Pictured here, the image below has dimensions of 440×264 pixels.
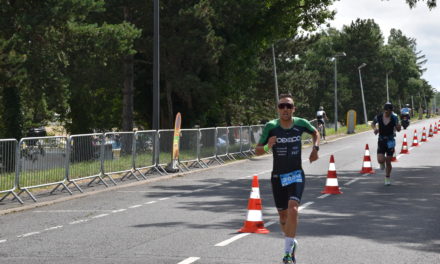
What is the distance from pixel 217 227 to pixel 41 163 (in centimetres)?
606

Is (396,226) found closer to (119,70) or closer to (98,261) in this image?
(98,261)

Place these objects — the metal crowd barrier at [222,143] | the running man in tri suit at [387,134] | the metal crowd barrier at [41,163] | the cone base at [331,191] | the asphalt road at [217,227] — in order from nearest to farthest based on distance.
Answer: the asphalt road at [217,227], the metal crowd barrier at [41,163], the cone base at [331,191], the running man in tri suit at [387,134], the metal crowd barrier at [222,143]

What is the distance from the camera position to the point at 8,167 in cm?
1452

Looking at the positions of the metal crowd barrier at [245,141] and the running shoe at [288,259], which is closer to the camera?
the running shoe at [288,259]

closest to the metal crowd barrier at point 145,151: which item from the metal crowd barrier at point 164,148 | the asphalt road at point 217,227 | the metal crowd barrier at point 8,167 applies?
the metal crowd barrier at point 164,148

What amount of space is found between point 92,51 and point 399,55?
368ft

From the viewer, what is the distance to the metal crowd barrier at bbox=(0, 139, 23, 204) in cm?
1427

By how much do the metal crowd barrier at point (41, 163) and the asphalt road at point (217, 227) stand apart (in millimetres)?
837

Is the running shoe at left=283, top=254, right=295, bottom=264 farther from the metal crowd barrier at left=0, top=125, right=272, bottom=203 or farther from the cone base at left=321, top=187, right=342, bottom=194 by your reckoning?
the cone base at left=321, top=187, right=342, bottom=194

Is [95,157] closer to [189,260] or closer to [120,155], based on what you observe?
[120,155]

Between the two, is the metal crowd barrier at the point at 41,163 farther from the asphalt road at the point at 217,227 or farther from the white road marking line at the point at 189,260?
the white road marking line at the point at 189,260

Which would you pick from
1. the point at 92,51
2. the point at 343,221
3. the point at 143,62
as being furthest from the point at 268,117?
the point at 343,221

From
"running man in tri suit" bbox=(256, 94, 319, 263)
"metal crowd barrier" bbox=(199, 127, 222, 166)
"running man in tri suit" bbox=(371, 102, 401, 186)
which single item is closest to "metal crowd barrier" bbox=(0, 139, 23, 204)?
"running man in tri suit" bbox=(256, 94, 319, 263)

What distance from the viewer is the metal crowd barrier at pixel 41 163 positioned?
1484cm
